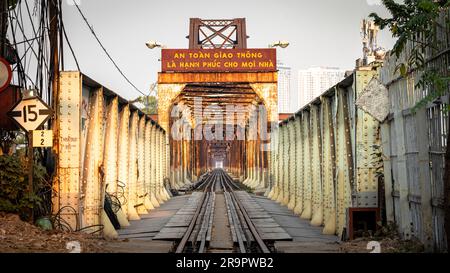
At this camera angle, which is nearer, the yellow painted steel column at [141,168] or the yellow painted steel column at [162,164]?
the yellow painted steel column at [141,168]

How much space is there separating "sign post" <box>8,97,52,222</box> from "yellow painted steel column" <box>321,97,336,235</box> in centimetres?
655

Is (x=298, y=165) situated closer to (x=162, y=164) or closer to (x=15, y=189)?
(x=15, y=189)

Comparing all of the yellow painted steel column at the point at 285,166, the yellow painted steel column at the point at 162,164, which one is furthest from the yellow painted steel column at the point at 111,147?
the yellow painted steel column at the point at 162,164

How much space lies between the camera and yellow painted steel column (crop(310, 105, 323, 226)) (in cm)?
1528

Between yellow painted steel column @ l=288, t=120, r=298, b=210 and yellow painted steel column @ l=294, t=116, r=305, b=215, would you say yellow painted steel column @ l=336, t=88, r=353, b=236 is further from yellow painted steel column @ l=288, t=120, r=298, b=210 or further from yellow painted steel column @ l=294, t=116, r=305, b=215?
yellow painted steel column @ l=288, t=120, r=298, b=210

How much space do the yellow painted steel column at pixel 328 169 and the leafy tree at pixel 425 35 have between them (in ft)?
17.0

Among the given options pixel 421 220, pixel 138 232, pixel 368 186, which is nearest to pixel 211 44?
pixel 138 232

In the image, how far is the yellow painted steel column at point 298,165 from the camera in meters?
18.9

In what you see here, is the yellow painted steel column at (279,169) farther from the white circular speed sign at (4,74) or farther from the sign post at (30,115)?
the white circular speed sign at (4,74)

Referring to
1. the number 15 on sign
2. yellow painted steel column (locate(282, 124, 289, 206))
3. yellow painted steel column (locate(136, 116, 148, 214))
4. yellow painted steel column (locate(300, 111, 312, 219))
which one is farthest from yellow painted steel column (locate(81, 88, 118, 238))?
yellow painted steel column (locate(282, 124, 289, 206))

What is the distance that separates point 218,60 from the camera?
32938mm

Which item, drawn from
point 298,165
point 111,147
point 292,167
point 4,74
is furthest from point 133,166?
point 4,74

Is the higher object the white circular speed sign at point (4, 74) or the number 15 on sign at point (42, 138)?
the white circular speed sign at point (4, 74)
